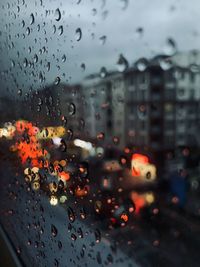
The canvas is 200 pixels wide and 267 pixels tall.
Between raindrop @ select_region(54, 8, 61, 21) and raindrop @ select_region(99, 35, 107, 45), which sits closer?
raindrop @ select_region(99, 35, 107, 45)

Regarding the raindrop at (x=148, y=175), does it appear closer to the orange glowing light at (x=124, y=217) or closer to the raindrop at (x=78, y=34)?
the orange glowing light at (x=124, y=217)

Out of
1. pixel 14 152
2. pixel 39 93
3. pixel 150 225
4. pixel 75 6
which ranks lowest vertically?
pixel 150 225

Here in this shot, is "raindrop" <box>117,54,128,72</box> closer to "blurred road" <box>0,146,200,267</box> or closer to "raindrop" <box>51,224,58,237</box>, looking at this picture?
"blurred road" <box>0,146,200,267</box>

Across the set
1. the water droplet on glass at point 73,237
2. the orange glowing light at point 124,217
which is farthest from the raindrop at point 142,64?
the water droplet on glass at point 73,237

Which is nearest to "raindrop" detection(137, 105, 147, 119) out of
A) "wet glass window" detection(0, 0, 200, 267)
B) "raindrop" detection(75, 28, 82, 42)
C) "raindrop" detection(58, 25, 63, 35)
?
"wet glass window" detection(0, 0, 200, 267)

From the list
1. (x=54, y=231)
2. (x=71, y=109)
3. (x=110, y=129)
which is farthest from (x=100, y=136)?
(x=54, y=231)

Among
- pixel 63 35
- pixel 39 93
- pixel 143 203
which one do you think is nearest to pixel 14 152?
pixel 39 93

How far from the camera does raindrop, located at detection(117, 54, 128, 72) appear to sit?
609 mm

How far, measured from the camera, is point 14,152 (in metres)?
1.44

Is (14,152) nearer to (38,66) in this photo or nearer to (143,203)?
(38,66)

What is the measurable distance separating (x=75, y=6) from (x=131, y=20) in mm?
248

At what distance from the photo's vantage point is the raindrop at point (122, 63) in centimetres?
61

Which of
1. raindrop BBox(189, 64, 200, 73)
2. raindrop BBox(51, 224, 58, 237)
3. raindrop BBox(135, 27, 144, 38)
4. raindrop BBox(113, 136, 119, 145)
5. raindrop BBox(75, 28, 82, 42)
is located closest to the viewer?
raindrop BBox(189, 64, 200, 73)

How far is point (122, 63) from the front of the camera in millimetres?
620
